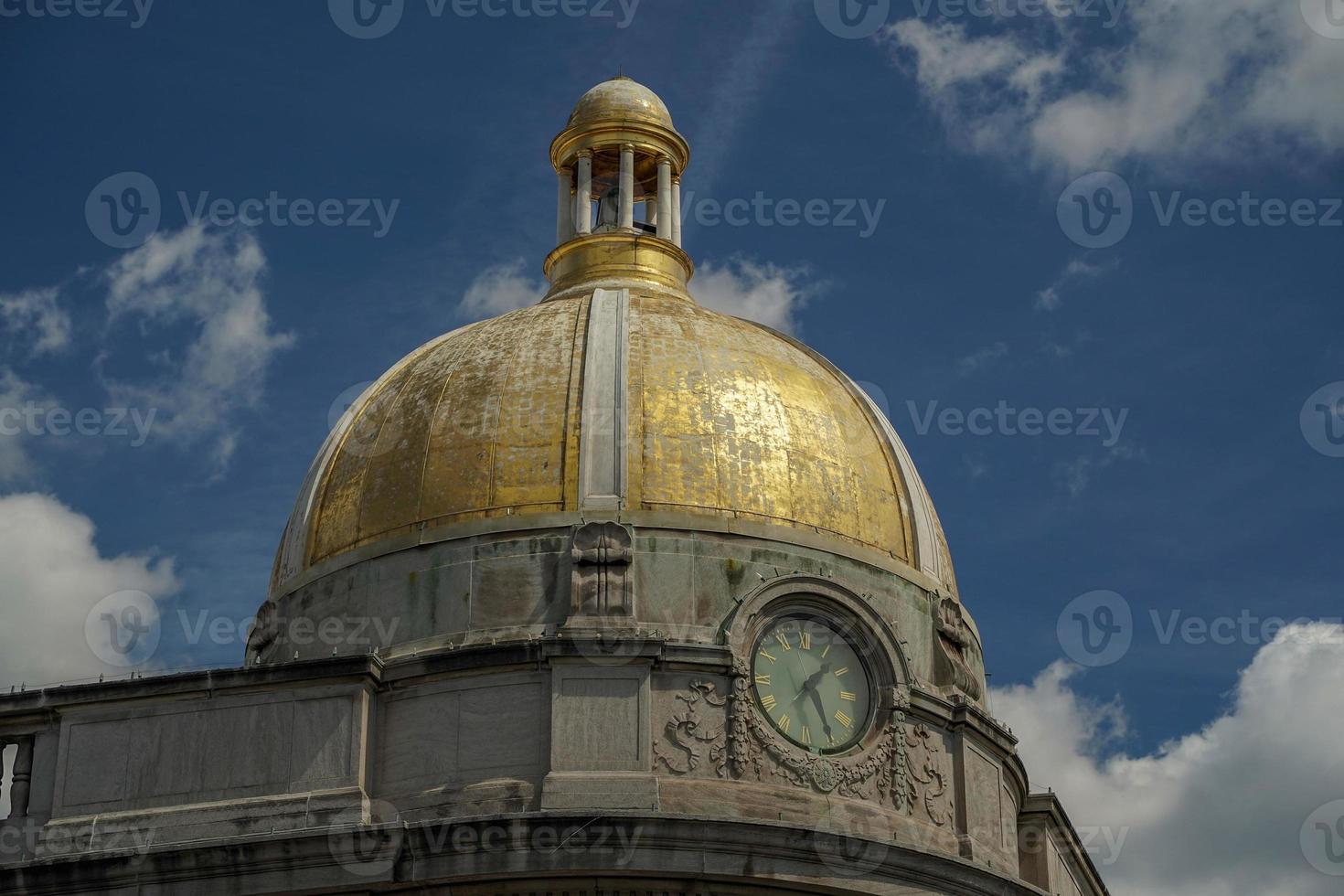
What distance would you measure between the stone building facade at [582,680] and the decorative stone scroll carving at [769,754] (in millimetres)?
52

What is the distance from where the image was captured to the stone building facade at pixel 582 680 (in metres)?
35.0

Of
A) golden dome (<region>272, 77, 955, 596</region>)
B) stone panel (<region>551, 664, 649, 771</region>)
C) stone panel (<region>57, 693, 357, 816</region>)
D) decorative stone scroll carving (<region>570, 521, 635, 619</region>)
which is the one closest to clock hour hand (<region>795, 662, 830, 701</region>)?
golden dome (<region>272, 77, 955, 596</region>)

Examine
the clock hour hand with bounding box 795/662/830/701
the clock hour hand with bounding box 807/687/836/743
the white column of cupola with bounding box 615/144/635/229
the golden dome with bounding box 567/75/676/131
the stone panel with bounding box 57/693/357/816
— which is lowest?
the stone panel with bounding box 57/693/357/816

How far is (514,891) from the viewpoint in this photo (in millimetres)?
34625

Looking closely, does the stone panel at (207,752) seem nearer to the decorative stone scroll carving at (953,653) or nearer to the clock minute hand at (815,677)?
the clock minute hand at (815,677)

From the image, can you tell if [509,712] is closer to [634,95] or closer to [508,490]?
[508,490]

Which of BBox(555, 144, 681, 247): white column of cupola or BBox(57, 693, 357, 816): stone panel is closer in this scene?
BBox(57, 693, 357, 816): stone panel

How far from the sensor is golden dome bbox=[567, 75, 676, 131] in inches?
1870

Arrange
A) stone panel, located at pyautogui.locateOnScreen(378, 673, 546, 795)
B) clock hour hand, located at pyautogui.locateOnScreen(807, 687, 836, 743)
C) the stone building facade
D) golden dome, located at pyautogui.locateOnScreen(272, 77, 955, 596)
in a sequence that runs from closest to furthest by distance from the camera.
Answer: the stone building facade, stone panel, located at pyautogui.locateOnScreen(378, 673, 546, 795), clock hour hand, located at pyautogui.locateOnScreen(807, 687, 836, 743), golden dome, located at pyautogui.locateOnScreen(272, 77, 955, 596)

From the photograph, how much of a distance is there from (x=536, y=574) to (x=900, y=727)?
246 inches

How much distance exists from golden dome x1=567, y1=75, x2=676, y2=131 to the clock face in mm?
13100

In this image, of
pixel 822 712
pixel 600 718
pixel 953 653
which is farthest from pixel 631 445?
pixel 953 653

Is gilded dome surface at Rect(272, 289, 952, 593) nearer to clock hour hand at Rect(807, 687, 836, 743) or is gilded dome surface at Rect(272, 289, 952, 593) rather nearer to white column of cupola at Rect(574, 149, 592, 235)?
clock hour hand at Rect(807, 687, 836, 743)

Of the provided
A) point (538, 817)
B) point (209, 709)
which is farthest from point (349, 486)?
point (538, 817)
